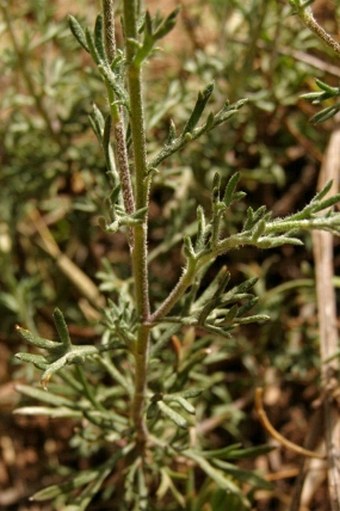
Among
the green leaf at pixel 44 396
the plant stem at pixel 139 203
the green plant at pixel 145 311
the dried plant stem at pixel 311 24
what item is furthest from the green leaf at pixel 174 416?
the dried plant stem at pixel 311 24

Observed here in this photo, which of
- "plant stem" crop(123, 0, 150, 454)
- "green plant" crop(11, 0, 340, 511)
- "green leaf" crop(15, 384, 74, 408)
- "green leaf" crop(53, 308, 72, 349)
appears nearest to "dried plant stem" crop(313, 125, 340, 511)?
"green plant" crop(11, 0, 340, 511)

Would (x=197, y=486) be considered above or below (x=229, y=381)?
below

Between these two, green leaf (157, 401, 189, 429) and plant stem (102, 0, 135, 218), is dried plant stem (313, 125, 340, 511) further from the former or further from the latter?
plant stem (102, 0, 135, 218)

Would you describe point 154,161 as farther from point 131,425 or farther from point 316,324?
point 316,324

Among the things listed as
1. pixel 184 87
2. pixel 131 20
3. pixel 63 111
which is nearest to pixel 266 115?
pixel 184 87

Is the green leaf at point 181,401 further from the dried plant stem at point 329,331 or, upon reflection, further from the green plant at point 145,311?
the dried plant stem at point 329,331
